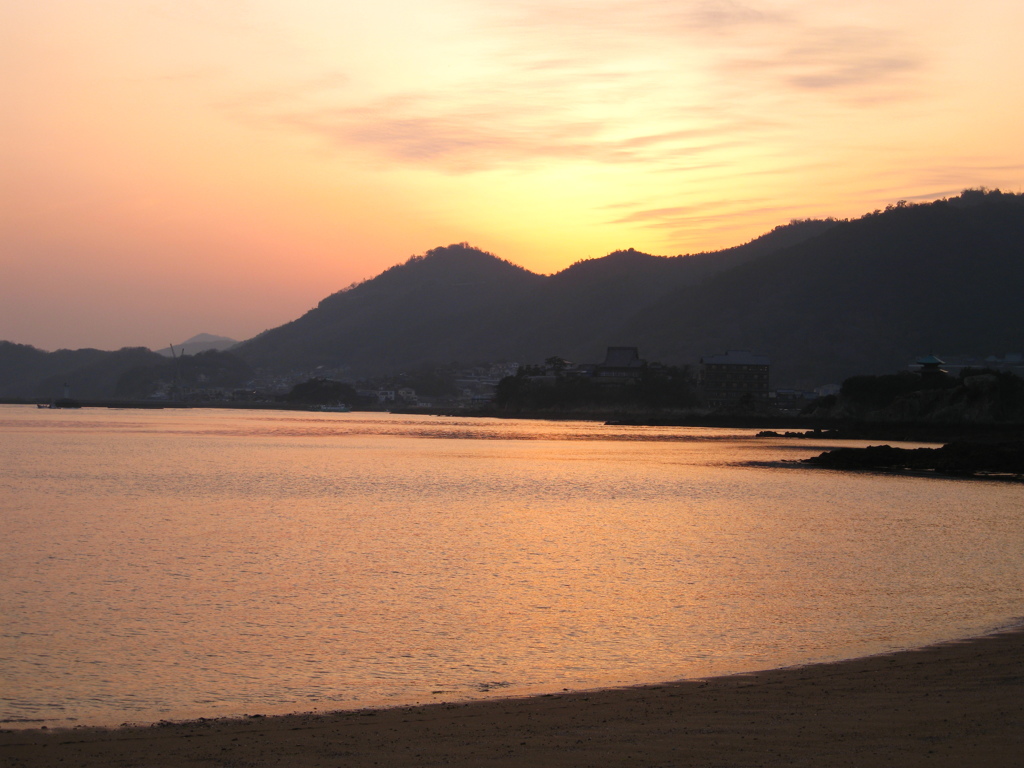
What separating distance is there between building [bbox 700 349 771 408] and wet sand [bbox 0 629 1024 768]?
113 m

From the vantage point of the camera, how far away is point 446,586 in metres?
15.2

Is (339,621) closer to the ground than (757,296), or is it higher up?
closer to the ground

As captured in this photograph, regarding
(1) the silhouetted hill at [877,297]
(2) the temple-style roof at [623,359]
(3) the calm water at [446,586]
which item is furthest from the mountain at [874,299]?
(3) the calm water at [446,586]

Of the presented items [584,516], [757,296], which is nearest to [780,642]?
[584,516]

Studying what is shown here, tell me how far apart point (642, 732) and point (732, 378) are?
11707cm

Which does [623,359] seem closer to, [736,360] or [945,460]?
[736,360]

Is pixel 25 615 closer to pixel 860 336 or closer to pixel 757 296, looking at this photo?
pixel 860 336

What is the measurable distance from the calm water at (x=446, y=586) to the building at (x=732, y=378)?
282ft

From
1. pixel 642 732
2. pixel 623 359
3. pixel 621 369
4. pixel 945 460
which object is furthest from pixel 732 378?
pixel 642 732

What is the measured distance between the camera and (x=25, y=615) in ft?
40.9

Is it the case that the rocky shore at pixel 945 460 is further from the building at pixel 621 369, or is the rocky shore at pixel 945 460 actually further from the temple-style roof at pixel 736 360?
the building at pixel 621 369

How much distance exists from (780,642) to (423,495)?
68.7ft

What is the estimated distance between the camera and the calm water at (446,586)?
32.6 feet

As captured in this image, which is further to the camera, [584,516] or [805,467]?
[805,467]
